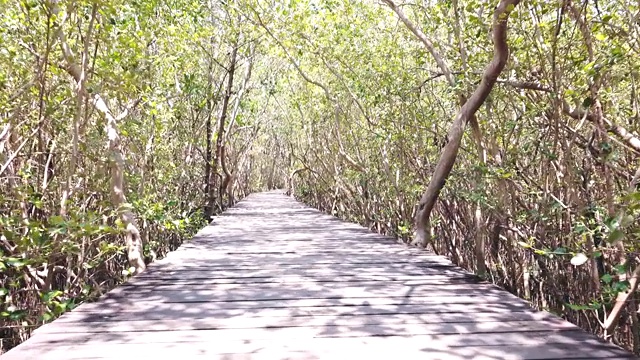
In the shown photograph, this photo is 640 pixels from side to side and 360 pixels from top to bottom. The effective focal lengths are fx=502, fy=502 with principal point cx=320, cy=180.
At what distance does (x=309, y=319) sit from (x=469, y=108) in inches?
89.8

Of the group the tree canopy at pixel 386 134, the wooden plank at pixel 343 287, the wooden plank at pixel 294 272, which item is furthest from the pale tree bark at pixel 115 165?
the wooden plank at pixel 343 287

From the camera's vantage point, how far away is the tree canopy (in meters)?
3.07

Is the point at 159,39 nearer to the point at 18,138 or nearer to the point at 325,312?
the point at 18,138

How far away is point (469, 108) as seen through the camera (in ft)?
13.1

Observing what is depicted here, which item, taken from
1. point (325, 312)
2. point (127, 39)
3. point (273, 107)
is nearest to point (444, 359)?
point (325, 312)

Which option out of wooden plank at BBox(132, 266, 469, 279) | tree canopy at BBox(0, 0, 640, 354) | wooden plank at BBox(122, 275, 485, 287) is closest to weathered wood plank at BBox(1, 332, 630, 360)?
tree canopy at BBox(0, 0, 640, 354)

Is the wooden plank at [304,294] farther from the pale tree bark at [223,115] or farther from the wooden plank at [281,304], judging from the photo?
the pale tree bark at [223,115]

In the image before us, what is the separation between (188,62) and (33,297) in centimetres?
379

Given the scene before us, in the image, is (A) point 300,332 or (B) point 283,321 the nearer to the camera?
(A) point 300,332

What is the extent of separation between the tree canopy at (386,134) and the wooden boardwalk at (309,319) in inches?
16.5

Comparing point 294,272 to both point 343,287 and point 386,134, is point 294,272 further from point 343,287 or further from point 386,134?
point 386,134

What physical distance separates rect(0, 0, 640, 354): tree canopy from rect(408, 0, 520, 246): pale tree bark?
15 mm

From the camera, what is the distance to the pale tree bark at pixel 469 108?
3170 millimetres

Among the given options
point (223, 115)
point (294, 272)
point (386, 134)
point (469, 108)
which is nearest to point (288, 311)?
point (294, 272)
